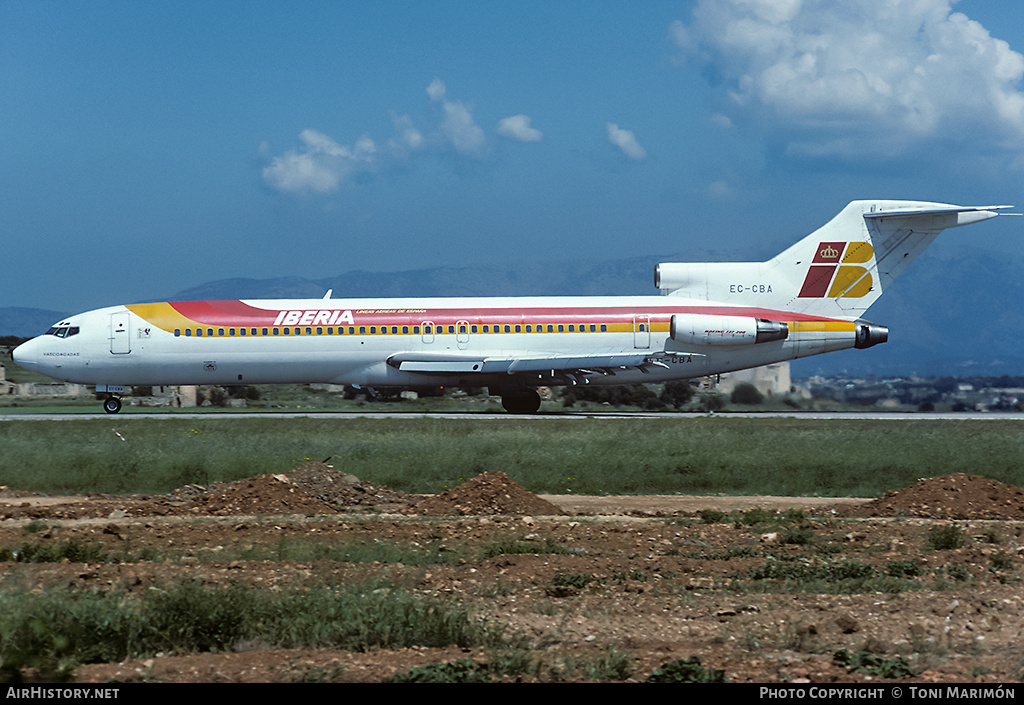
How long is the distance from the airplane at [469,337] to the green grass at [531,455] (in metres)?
6.90

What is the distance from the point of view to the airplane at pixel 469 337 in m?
38.5

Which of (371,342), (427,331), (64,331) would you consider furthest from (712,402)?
(64,331)

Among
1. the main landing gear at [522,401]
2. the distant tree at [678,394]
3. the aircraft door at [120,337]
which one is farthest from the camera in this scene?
the distant tree at [678,394]

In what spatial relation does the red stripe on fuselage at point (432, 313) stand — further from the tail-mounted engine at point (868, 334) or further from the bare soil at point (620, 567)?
the bare soil at point (620, 567)

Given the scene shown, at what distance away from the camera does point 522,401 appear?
40719 mm

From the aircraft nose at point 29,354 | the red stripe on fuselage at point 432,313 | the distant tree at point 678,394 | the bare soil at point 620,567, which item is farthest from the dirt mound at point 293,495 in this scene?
the distant tree at point 678,394

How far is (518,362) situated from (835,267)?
43.3 feet

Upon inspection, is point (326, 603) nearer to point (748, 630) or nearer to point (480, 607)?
point (480, 607)

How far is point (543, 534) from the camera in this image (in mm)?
16062

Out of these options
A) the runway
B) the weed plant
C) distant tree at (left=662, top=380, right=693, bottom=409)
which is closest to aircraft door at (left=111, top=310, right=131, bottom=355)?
the runway

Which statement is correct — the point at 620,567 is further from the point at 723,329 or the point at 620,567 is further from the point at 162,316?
the point at 162,316

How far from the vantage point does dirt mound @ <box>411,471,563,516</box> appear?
61.9ft

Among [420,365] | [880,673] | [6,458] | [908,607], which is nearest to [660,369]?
[420,365]
